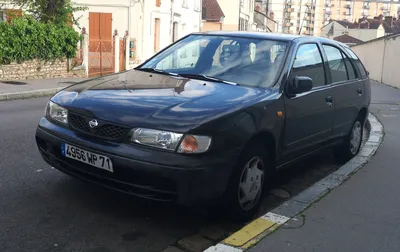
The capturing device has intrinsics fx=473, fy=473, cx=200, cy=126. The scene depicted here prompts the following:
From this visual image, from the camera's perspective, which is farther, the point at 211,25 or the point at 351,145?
the point at 211,25

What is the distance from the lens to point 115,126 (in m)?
3.78

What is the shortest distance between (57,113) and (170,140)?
50.4 inches

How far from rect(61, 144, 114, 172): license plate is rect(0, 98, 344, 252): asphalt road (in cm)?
55

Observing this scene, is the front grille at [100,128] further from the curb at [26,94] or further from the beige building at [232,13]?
the beige building at [232,13]

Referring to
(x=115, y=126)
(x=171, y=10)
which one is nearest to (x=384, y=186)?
(x=115, y=126)

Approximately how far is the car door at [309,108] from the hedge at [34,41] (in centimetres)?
1153

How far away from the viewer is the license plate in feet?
12.4

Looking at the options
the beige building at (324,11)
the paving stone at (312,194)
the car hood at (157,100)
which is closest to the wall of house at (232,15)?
the paving stone at (312,194)

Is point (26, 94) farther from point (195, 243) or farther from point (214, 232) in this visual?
point (195, 243)

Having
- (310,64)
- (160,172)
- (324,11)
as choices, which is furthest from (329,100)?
(324,11)

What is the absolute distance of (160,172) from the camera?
3.59 meters

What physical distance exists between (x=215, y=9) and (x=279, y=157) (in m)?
43.3

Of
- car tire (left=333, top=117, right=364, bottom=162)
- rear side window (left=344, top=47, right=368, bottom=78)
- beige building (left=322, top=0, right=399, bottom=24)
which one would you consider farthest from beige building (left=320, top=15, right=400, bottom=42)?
beige building (left=322, top=0, right=399, bottom=24)

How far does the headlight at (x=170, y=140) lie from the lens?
3.61 m
